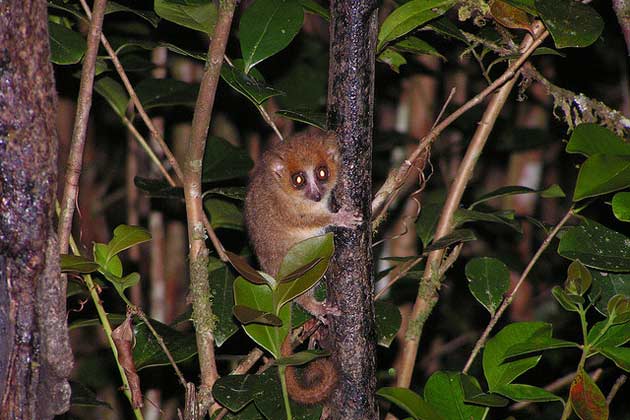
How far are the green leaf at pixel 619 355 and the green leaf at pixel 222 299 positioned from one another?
1366mm

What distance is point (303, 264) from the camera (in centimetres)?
268

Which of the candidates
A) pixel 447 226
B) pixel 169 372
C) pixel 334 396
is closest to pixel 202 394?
pixel 334 396

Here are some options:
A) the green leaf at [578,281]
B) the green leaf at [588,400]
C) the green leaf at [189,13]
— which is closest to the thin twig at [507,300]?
the green leaf at [578,281]

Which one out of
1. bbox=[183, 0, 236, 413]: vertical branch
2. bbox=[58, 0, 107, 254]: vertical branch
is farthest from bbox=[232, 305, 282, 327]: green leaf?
bbox=[58, 0, 107, 254]: vertical branch

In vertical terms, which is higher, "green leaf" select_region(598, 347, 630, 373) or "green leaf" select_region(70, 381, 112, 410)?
"green leaf" select_region(598, 347, 630, 373)

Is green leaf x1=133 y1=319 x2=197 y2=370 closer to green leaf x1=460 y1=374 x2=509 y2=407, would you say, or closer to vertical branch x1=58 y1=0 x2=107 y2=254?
vertical branch x1=58 y1=0 x2=107 y2=254

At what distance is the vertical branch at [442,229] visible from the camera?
3.36 m

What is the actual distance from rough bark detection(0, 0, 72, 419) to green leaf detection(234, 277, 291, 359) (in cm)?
65

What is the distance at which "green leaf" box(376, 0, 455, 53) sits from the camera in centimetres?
306

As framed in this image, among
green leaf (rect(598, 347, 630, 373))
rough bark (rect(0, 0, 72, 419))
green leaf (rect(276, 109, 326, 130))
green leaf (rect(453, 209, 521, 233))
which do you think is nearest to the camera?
rough bark (rect(0, 0, 72, 419))

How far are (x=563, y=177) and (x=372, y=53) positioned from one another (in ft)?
17.8

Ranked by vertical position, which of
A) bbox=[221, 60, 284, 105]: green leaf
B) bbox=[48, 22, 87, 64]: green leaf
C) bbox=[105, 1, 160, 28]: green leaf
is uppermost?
bbox=[105, 1, 160, 28]: green leaf

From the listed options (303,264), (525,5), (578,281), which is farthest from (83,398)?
(525,5)

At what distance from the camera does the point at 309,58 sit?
5.83m
